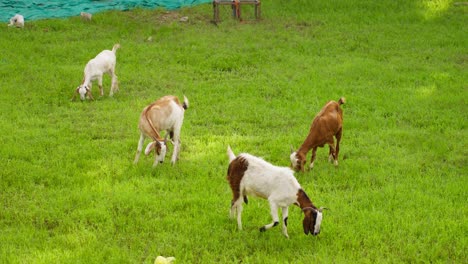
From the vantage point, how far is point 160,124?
11453 millimetres

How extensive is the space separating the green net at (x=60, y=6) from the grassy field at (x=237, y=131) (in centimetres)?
65

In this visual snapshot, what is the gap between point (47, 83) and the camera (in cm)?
1688

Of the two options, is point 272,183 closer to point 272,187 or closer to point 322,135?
point 272,187

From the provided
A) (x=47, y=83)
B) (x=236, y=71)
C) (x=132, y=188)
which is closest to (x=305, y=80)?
(x=236, y=71)

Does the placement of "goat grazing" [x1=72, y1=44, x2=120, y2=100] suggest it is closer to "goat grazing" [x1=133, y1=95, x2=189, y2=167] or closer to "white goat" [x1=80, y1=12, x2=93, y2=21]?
"goat grazing" [x1=133, y1=95, x2=189, y2=167]

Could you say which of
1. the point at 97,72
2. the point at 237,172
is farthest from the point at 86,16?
the point at 237,172

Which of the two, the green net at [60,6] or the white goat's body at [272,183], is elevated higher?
the green net at [60,6]

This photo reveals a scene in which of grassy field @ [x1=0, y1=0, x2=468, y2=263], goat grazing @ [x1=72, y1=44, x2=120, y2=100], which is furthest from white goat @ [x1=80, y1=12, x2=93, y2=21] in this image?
goat grazing @ [x1=72, y1=44, x2=120, y2=100]

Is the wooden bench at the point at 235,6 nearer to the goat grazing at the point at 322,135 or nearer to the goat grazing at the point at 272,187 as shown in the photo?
the goat grazing at the point at 322,135

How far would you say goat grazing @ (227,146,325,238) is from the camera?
8.37 metres

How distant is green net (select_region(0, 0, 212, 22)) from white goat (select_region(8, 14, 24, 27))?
2.24 feet

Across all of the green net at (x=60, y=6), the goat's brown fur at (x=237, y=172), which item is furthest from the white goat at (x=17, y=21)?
the goat's brown fur at (x=237, y=172)

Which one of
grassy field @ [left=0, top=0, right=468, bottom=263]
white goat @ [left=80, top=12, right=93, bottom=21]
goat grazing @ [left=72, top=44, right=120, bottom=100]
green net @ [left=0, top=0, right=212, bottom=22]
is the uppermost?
green net @ [left=0, top=0, right=212, bottom=22]

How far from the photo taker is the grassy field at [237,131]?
8.66 meters
